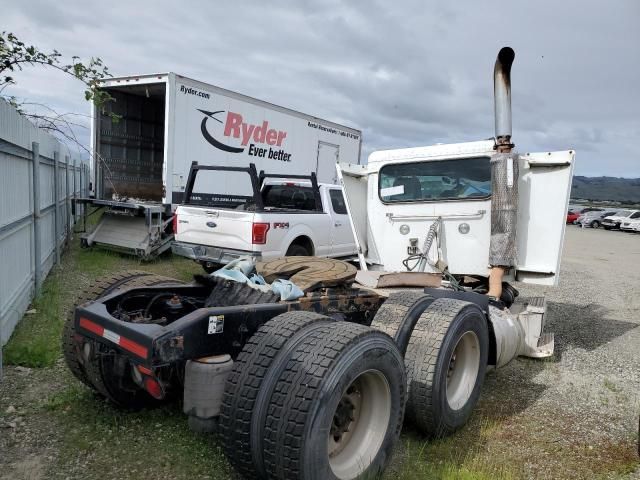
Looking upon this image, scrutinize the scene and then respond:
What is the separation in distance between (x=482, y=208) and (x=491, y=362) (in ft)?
6.04

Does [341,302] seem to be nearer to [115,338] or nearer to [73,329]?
[115,338]

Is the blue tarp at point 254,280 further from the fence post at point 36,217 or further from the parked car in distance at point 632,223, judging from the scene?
the parked car in distance at point 632,223

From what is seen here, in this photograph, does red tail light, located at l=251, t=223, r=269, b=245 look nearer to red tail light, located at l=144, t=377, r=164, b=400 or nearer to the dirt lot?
the dirt lot

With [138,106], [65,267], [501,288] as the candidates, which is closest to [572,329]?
[501,288]

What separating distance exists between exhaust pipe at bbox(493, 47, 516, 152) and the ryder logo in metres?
7.13

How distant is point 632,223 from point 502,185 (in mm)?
37638

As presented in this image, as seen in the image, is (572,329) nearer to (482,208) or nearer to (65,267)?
(482,208)

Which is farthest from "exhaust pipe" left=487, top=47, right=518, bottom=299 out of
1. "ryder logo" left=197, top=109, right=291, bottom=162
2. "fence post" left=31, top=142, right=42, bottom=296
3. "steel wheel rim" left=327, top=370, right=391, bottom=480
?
"ryder logo" left=197, top=109, right=291, bottom=162

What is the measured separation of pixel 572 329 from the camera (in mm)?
7449

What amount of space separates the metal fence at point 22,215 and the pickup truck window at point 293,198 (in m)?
3.84

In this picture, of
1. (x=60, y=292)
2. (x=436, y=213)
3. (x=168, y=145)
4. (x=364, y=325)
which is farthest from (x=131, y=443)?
(x=168, y=145)

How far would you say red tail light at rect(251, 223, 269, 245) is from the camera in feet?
26.7

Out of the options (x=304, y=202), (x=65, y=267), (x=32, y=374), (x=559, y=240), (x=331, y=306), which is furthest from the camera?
(x=304, y=202)

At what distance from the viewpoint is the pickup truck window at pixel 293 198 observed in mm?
10016
